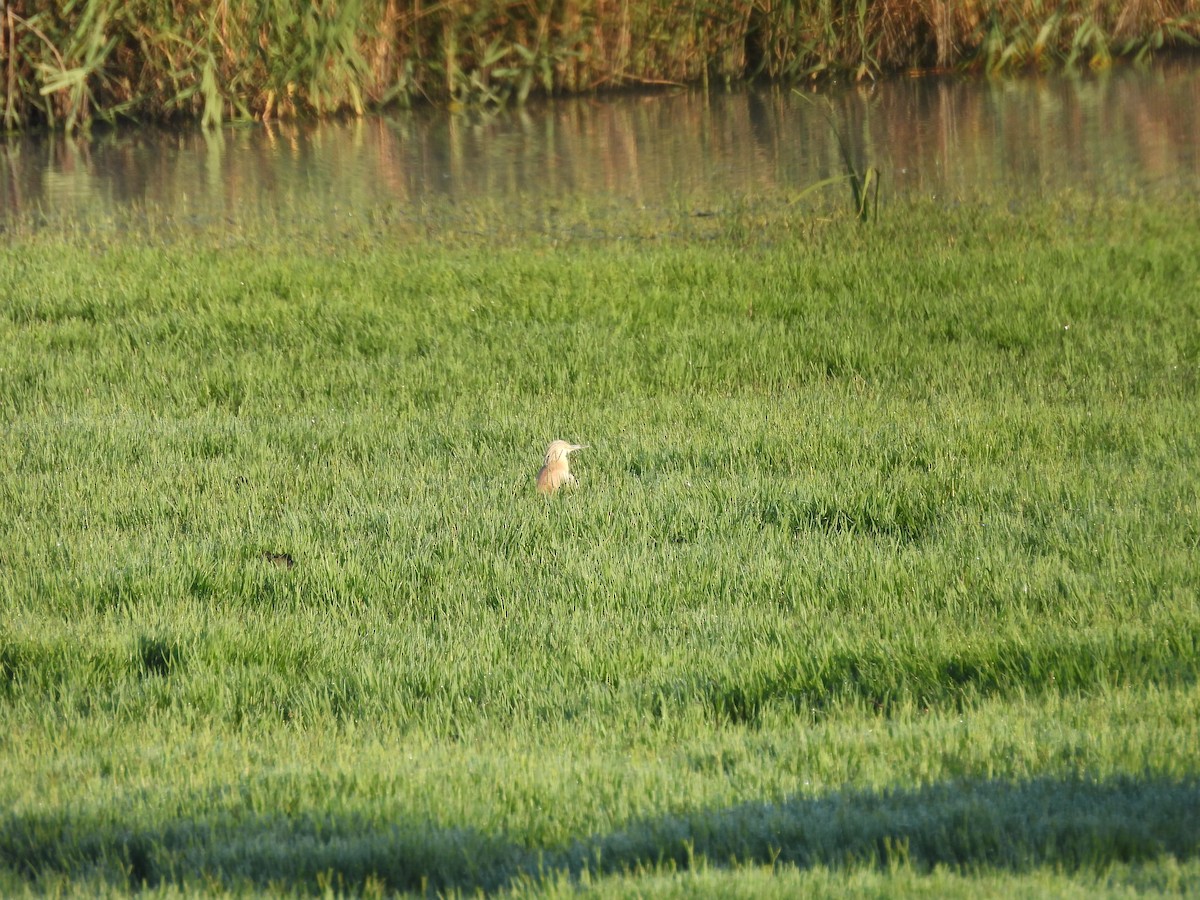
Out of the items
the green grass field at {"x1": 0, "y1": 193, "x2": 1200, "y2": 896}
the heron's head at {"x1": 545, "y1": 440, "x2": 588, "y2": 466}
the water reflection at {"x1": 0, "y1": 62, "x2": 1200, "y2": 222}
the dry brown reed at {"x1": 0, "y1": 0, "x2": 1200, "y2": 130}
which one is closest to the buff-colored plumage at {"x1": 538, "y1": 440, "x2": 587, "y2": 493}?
the heron's head at {"x1": 545, "y1": 440, "x2": 588, "y2": 466}

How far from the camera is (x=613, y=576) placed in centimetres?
519

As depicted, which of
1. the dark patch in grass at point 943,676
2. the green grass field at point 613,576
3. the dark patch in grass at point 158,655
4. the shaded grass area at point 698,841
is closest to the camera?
the shaded grass area at point 698,841

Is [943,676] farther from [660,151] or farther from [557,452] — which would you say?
[660,151]

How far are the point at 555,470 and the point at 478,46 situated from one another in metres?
15.2

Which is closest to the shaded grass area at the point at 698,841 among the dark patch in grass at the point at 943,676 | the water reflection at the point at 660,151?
the dark patch in grass at the point at 943,676

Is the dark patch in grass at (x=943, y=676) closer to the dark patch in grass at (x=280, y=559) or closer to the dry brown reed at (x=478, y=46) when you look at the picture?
the dark patch in grass at (x=280, y=559)

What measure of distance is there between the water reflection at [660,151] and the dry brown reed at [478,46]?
514mm

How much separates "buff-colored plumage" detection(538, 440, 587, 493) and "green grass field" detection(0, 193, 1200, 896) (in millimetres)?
144

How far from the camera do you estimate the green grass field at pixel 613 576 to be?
337 cm

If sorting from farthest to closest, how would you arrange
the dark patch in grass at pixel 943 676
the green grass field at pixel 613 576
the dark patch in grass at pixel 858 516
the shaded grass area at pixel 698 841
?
the dark patch in grass at pixel 858 516 < the dark patch in grass at pixel 943 676 < the green grass field at pixel 613 576 < the shaded grass area at pixel 698 841

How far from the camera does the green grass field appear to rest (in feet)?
11.0

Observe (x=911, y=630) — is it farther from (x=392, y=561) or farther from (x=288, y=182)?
(x=288, y=182)

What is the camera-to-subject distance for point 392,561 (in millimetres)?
5434

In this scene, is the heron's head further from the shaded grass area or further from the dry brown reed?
the dry brown reed
